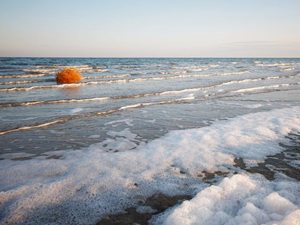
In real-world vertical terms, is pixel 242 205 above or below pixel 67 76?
below

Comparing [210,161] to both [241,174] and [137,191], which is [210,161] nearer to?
[241,174]

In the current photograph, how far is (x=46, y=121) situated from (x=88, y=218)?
500 centimetres

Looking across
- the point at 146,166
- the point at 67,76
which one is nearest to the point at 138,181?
the point at 146,166

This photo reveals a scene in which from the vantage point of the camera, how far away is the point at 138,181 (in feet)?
11.0

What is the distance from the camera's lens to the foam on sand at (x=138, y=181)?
2.59 metres

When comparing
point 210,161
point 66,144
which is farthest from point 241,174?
point 66,144

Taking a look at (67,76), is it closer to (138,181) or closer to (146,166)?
(146,166)

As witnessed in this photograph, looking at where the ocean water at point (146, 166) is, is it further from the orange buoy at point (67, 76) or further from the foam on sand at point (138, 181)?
the orange buoy at point (67, 76)

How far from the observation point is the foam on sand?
8.50ft

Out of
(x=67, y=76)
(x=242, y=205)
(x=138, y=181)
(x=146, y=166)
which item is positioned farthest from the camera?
(x=67, y=76)

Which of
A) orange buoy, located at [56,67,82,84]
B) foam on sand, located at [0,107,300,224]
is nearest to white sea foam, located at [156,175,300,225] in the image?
foam on sand, located at [0,107,300,224]

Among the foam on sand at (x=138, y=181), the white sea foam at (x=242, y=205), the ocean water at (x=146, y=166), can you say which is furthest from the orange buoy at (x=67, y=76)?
the white sea foam at (x=242, y=205)

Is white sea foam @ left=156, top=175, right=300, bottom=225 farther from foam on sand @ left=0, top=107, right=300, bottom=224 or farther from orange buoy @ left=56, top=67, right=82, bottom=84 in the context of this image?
orange buoy @ left=56, top=67, right=82, bottom=84

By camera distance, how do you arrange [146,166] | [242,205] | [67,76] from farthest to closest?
[67,76] < [146,166] < [242,205]
